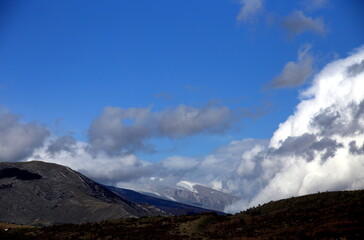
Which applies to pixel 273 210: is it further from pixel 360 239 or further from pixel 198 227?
pixel 360 239

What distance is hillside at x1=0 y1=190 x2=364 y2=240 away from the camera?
48.8 meters

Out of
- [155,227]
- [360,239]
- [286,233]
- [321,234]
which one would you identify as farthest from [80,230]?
[360,239]

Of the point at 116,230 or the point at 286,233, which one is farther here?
the point at 116,230

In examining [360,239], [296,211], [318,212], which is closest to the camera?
[360,239]

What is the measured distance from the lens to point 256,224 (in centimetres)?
6397

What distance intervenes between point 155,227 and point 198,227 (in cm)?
798

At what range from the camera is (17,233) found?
7831 centimetres

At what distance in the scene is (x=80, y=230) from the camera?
74.3 meters

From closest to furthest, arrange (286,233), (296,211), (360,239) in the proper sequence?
(360,239) → (286,233) → (296,211)

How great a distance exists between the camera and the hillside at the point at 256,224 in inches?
1922

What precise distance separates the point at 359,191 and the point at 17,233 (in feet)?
211

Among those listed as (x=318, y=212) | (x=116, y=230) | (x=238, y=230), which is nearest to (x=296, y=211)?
(x=318, y=212)

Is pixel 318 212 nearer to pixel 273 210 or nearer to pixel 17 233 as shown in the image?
pixel 273 210

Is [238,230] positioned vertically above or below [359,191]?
below
